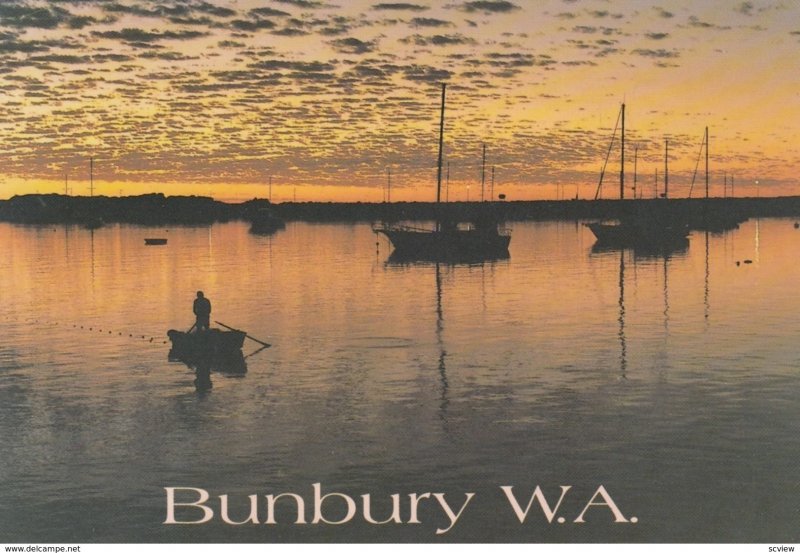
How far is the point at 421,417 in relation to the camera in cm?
2553

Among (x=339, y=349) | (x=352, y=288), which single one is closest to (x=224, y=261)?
(x=352, y=288)

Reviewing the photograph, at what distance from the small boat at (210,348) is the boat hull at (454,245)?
6235 cm

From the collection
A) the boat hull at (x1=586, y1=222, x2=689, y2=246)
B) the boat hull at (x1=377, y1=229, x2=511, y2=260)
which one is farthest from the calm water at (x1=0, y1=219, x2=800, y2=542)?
the boat hull at (x1=586, y1=222, x2=689, y2=246)

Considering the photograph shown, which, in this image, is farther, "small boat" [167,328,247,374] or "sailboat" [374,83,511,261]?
"sailboat" [374,83,511,261]

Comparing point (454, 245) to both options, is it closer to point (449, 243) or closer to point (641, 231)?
point (449, 243)

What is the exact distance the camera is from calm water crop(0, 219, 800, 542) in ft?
58.9

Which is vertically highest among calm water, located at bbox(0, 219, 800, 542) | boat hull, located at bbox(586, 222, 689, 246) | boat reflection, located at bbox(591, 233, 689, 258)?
boat hull, located at bbox(586, 222, 689, 246)

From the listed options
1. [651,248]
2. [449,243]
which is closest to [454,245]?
[449,243]

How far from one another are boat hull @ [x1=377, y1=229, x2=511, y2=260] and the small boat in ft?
205

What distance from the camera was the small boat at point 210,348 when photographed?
34.8 metres

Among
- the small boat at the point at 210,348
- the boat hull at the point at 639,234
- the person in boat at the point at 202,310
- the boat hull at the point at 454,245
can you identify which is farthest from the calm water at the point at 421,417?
the boat hull at the point at 639,234

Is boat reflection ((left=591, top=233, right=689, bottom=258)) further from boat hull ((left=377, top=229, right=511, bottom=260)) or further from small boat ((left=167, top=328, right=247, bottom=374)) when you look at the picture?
small boat ((left=167, top=328, right=247, bottom=374))

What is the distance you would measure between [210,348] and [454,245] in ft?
222
